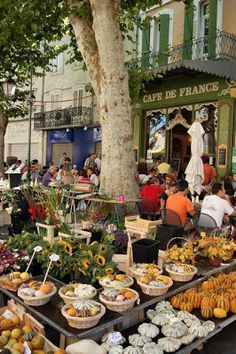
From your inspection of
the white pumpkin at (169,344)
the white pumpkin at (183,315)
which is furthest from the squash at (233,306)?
the white pumpkin at (169,344)

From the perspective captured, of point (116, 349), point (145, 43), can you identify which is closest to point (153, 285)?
point (116, 349)

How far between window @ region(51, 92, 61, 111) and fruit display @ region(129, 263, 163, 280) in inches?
770

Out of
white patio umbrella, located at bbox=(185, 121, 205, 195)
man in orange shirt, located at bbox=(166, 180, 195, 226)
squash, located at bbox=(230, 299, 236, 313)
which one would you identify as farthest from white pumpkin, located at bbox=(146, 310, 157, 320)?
white patio umbrella, located at bbox=(185, 121, 205, 195)

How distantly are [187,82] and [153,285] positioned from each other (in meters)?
10.9

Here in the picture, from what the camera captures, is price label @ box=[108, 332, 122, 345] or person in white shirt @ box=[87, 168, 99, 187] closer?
price label @ box=[108, 332, 122, 345]

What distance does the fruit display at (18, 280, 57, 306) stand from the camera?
3.34 meters

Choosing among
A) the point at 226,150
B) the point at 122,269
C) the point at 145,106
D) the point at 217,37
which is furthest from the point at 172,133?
the point at 122,269

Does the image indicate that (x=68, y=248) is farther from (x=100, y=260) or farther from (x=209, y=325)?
(x=209, y=325)

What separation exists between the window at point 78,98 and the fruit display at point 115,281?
58.3ft

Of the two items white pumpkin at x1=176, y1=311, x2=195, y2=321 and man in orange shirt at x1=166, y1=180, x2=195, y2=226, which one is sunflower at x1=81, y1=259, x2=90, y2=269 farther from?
man in orange shirt at x1=166, y1=180, x2=195, y2=226

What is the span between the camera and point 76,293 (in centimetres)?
338

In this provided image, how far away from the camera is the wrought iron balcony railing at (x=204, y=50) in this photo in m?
12.0

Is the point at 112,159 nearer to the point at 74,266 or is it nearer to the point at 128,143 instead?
the point at 128,143

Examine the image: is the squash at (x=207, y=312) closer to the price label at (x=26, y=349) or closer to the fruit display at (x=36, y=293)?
the fruit display at (x=36, y=293)
